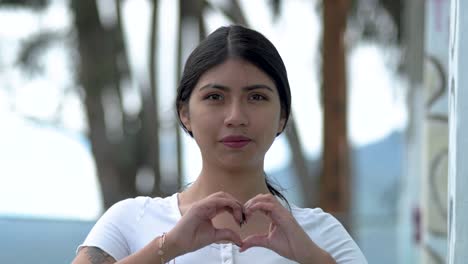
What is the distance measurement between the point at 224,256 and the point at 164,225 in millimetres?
202

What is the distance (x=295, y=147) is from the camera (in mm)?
17734

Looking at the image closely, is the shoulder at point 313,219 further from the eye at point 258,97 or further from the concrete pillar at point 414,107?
the concrete pillar at point 414,107

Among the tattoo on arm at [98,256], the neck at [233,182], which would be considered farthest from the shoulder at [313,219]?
the tattoo on arm at [98,256]

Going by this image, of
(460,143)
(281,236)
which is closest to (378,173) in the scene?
(460,143)

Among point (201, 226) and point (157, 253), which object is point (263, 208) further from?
point (157, 253)

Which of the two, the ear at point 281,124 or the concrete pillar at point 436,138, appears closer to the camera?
the ear at point 281,124

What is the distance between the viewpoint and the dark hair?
3.71 m

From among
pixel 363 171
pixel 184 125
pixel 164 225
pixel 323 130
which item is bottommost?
pixel 363 171

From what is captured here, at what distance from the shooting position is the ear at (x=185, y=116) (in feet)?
12.5

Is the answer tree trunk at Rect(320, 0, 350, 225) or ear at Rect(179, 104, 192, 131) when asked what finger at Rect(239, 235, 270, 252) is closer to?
ear at Rect(179, 104, 192, 131)

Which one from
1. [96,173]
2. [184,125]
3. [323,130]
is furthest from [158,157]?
[184,125]

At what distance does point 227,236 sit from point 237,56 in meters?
0.51

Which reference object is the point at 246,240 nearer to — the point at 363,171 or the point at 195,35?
the point at 195,35

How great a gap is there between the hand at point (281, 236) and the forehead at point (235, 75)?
326 millimetres
